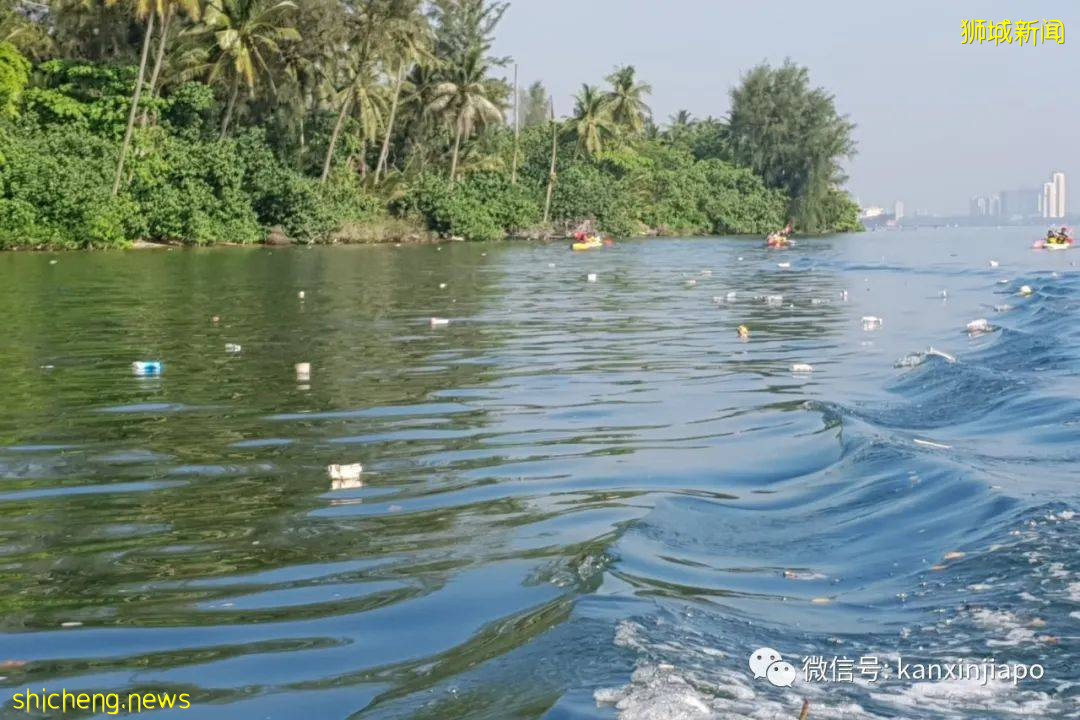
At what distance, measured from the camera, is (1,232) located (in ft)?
138

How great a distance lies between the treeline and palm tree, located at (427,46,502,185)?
106 mm

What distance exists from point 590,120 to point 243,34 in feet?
100

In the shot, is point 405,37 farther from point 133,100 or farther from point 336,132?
point 133,100

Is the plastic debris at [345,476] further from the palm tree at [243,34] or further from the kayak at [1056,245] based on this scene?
the kayak at [1056,245]

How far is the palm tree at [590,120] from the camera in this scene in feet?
240

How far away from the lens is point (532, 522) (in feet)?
22.2

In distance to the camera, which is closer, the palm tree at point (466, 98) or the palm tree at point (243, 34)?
the palm tree at point (243, 34)

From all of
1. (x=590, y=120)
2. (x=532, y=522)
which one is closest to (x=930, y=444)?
(x=532, y=522)

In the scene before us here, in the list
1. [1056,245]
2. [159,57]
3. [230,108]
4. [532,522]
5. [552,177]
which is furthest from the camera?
[552,177]

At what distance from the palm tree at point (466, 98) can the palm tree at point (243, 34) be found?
38.8 ft

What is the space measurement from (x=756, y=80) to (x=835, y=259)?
49494mm

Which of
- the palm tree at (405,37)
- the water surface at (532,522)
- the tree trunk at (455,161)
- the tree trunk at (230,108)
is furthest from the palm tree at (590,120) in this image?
the water surface at (532,522)

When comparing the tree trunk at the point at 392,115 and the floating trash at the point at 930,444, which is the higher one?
the tree trunk at the point at 392,115

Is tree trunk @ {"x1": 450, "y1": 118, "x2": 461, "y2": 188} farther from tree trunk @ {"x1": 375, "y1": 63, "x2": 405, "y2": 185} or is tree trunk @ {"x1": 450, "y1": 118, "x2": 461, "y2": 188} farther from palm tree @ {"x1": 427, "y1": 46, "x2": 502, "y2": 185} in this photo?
tree trunk @ {"x1": 375, "y1": 63, "x2": 405, "y2": 185}
